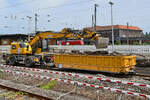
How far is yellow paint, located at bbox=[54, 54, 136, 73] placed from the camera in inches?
475

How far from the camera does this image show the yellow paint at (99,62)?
12.1 m

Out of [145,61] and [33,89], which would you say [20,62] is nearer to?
[33,89]

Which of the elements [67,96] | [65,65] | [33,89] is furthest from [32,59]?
[67,96]

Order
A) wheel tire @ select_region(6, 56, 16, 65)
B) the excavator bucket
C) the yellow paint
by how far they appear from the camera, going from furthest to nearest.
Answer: wheel tire @ select_region(6, 56, 16, 65) → the excavator bucket → the yellow paint

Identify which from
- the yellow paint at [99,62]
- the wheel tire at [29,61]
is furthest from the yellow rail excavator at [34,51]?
the yellow paint at [99,62]

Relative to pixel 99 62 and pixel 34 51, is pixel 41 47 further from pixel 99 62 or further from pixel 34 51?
pixel 99 62

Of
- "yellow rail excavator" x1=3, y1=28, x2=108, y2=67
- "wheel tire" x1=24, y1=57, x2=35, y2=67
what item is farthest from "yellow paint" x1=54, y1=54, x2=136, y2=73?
"wheel tire" x1=24, y1=57, x2=35, y2=67

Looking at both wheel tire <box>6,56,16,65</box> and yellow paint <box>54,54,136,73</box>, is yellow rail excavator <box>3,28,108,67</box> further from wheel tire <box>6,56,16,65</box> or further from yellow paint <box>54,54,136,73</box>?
yellow paint <box>54,54,136,73</box>

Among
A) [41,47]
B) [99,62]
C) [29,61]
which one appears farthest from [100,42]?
[29,61]

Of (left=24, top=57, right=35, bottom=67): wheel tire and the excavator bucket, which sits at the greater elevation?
the excavator bucket

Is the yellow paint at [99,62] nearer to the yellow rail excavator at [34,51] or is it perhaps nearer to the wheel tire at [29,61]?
the yellow rail excavator at [34,51]

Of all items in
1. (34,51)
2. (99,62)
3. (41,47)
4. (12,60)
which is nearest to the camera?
(99,62)

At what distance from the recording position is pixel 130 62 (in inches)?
492

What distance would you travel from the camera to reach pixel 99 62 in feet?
42.6
